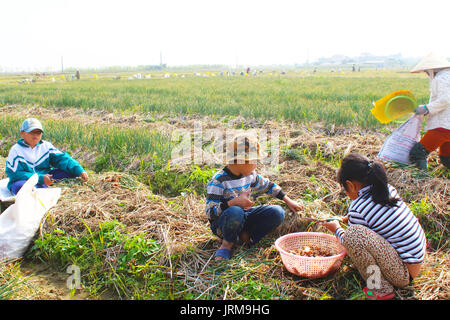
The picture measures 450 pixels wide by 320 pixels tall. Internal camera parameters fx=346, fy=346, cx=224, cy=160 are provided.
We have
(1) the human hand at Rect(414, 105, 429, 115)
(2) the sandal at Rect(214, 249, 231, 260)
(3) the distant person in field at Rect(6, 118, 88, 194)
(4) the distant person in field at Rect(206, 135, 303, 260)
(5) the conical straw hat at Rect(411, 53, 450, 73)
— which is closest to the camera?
(4) the distant person in field at Rect(206, 135, 303, 260)

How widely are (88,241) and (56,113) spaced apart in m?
7.82

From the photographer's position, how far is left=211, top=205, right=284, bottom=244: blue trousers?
8.21 ft

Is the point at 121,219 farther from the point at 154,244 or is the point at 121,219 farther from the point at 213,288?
the point at 213,288

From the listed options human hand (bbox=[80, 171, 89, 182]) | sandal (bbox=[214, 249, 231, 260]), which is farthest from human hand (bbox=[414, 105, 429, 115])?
human hand (bbox=[80, 171, 89, 182])

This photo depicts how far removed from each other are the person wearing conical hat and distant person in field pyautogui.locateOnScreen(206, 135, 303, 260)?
6.66 ft

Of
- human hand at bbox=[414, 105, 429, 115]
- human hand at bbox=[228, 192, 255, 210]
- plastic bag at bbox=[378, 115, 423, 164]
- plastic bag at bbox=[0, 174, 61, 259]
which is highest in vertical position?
human hand at bbox=[414, 105, 429, 115]

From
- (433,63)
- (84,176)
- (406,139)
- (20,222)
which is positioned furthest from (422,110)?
(20,222)

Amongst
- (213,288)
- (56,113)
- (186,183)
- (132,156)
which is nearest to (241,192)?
(213,288)

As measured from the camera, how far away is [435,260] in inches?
99.1

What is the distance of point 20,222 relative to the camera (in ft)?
8.93

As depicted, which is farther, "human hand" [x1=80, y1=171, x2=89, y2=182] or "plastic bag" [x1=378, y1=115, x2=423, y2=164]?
"plastic bag" [x1=378, y1=115, x2=423, y2=164]

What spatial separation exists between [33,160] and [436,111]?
4.23 metres

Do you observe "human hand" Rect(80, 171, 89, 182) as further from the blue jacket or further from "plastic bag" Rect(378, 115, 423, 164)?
"plastic bag" Rect(378, 115, 423, 164)

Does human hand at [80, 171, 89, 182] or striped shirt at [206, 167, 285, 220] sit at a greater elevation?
striped shirt at [206, 167, 285, 220]
